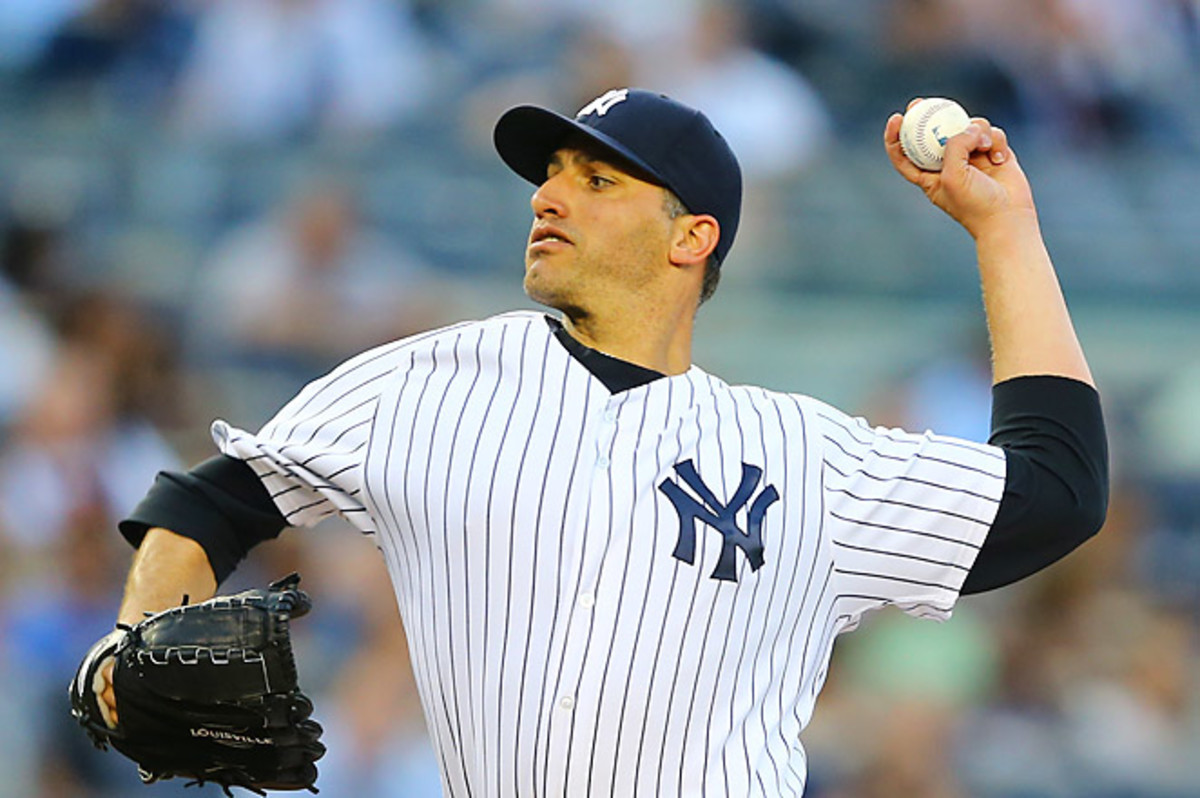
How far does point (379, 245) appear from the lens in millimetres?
6219

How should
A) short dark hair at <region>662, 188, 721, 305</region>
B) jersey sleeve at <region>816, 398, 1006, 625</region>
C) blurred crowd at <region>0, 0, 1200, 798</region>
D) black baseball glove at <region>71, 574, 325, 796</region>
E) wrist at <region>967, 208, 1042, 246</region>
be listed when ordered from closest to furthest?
1. black baseball glove at <region>71, 574, 325, 796</region>
2. jersey sleeve at <region>816, 398, 1006, 625</region>
3. wrist at <region>967, 208, 1042, 246</region>
4. short dark hair at <region>662, 188, 721, 305</region>
5. blurred crowd at <region>0, 0, 1200, 798</region>

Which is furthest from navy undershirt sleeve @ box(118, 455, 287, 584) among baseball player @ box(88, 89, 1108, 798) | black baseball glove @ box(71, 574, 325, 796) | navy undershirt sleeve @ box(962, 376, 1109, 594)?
navy undershirt sleeve @ box(962, 376, 1109, 594)

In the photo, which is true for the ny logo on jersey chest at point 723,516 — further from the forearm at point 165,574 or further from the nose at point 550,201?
the forearm at point 165,574

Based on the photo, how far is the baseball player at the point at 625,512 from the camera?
2.40 meters

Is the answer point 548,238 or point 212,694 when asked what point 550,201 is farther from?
point 212,694

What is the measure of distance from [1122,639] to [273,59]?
137 inches

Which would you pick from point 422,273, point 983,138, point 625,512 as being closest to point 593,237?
point 625,512

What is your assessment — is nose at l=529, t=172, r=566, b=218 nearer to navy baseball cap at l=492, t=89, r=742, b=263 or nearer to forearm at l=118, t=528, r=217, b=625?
navy baseball cap at l=492, t=89, r=742, b=263

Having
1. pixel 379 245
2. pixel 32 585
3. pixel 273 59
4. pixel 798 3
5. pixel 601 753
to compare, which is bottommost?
pixel 601 753

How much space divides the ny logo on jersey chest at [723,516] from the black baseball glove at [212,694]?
1.63 feet

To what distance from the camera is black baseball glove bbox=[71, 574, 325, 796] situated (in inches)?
93.7

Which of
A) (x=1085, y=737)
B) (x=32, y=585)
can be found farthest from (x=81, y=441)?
(x=1085, y=737)

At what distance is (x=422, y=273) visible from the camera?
6.24m

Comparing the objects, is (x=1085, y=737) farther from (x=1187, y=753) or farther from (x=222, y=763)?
(x=222, y=763)
